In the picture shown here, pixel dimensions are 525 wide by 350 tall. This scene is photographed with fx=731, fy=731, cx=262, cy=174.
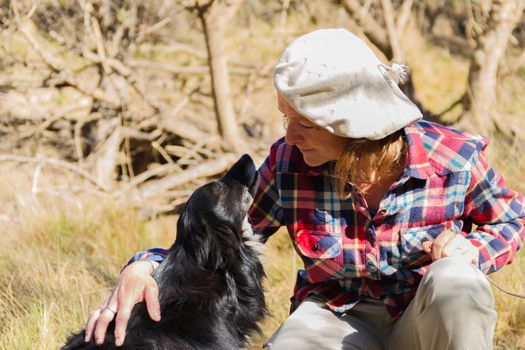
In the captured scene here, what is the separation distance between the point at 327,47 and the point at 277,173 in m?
0.53

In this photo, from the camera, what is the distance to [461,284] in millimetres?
2113

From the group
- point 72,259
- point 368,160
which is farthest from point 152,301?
point 72,259

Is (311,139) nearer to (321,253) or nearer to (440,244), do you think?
(321,253)

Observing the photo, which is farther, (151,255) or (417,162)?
(151,255)

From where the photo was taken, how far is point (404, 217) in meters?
2.44

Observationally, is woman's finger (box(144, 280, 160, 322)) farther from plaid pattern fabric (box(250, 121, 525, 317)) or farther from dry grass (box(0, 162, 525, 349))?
dry grass (box(0, 162, 525, 349))

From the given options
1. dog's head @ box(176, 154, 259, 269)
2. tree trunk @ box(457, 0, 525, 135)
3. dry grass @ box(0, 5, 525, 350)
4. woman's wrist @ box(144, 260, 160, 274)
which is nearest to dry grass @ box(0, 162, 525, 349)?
dry grass @ box(0, 5, 525, 350)

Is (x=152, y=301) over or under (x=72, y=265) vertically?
over

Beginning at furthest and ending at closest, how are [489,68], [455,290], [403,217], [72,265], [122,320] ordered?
[489,68] < [72,265] < [403,217] < [122,320] < [455,290]

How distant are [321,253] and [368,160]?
38 cm

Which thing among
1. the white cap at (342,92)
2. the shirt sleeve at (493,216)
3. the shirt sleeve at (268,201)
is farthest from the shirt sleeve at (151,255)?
the shirt sleeve at (493,216)

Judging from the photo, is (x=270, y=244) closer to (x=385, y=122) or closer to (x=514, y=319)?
(x=514, y=319)

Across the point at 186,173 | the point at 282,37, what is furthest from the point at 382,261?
the point at 282,37

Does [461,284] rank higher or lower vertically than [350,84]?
lower
